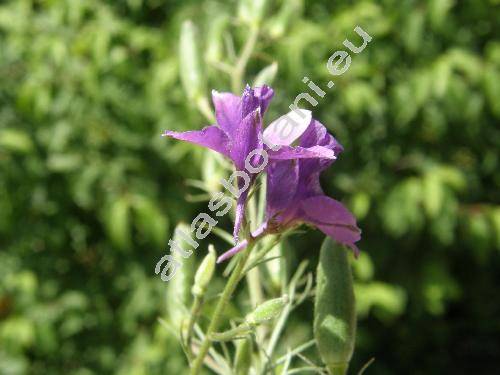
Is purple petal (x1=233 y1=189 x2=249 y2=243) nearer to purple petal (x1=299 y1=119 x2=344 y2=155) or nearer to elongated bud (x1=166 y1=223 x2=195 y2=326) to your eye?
purple petal (x1=299 y1=119 x2=344 y2=155)

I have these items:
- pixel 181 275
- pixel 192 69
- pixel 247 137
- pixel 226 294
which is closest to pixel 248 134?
pixel 247 137

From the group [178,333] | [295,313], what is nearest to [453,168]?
[295,313]

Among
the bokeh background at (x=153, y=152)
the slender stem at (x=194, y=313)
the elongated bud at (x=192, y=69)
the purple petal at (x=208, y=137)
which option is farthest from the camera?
the bokeh background at (x=153, y=152)

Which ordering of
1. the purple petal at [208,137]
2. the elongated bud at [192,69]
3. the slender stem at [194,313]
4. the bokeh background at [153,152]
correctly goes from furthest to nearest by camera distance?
the bokeh background at [153,152] → the elongated bud at [192,69] → the slender stem at [194,313] → the purple petal at [208,137]

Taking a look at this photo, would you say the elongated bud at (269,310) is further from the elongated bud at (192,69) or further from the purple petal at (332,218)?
the elongated bud at (192,69)

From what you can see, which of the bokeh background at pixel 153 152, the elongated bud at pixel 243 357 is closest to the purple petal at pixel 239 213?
the elongated bud at pixel 243 357

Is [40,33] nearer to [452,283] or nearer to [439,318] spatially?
[452,283]

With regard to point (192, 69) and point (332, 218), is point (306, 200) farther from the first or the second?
point (192, 69)
